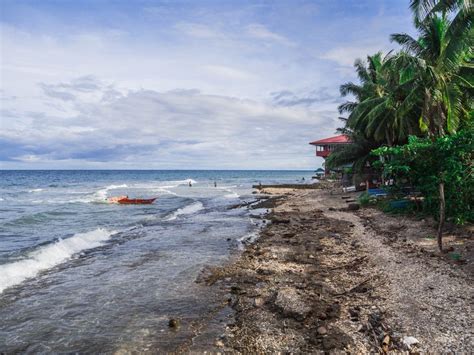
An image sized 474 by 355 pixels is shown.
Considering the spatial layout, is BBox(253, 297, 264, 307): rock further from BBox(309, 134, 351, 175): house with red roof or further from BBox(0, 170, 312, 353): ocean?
BBox(309, 134, 351, 175): house with red roof

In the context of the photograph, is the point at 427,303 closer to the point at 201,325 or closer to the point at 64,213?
the point at 201,325

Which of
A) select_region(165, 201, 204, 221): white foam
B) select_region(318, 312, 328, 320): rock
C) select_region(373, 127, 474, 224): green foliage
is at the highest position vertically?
select_region(373, 127, 474, 224): green foliage

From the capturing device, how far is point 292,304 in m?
7.98

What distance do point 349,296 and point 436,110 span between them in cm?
1484

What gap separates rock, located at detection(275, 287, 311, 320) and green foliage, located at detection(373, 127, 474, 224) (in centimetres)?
665

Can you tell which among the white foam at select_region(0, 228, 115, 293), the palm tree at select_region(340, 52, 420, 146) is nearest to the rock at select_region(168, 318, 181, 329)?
the white foam at select_region(0, 228, 115, 293)

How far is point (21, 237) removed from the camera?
1897 centimetres

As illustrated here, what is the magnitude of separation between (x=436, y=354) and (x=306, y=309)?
2.55 m

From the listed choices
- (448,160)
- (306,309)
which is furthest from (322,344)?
(448,160)

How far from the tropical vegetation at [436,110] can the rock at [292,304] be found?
5805 mm

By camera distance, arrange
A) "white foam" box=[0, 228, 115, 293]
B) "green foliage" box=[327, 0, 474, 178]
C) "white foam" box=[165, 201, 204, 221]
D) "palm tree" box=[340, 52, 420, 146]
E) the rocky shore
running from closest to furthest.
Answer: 1. the rocky shore
2. "white foam" box=[0, 228, 115, 293]
3. "green foliage" box=[327, 0, 474, 178]
4. "palm tree" box=[340, 52, 420, 146]
5. "white foam" box=[165, 201, 204, 221]

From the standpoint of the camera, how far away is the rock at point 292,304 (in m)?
7.58

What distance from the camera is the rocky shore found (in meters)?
6.46

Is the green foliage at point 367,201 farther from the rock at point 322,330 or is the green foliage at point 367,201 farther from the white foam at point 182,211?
the rock at point 322,330
